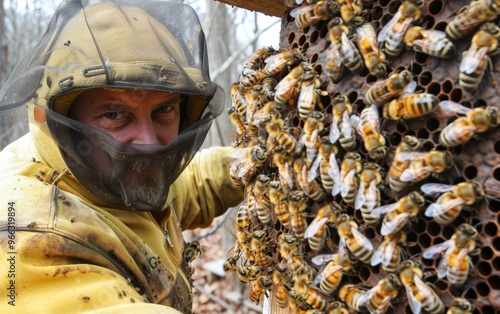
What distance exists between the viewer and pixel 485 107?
1.62 metres

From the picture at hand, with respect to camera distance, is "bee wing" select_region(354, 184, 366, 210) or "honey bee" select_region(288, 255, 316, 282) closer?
"bee wing" select_region(354, 184, 366, 210)

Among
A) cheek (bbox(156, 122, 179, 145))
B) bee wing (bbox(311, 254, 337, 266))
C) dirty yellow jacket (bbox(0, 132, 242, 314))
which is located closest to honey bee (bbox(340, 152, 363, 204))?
bee wing (bbox(311, 254, 337, 266))

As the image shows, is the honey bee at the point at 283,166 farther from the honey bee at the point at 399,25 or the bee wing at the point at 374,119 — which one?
the honey bee at the point at 399,25

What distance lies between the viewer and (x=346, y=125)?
6.27 ft

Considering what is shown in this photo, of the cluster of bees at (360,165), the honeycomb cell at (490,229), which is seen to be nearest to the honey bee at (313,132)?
the cluster of bees at (360,165)

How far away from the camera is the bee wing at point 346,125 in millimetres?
1903

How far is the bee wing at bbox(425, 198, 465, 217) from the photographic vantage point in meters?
1.63

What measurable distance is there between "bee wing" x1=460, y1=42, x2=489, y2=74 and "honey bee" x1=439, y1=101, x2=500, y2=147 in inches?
4.6

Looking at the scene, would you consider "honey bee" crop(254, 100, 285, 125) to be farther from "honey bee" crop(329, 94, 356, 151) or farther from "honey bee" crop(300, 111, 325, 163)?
"honey bee" crop(329, 94, 356, 151)

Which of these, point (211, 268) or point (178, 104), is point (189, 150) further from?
point (211, 268)

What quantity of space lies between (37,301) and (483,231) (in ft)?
5.76

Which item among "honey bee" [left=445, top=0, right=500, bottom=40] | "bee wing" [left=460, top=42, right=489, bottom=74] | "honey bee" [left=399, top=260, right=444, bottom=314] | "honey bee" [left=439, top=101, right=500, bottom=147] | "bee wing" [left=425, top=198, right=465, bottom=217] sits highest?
"honey bee" [left=445, top=0, right=500, bottom=40]

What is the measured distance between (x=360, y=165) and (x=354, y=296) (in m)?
0.44

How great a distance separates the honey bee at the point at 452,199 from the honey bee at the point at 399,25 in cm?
47
